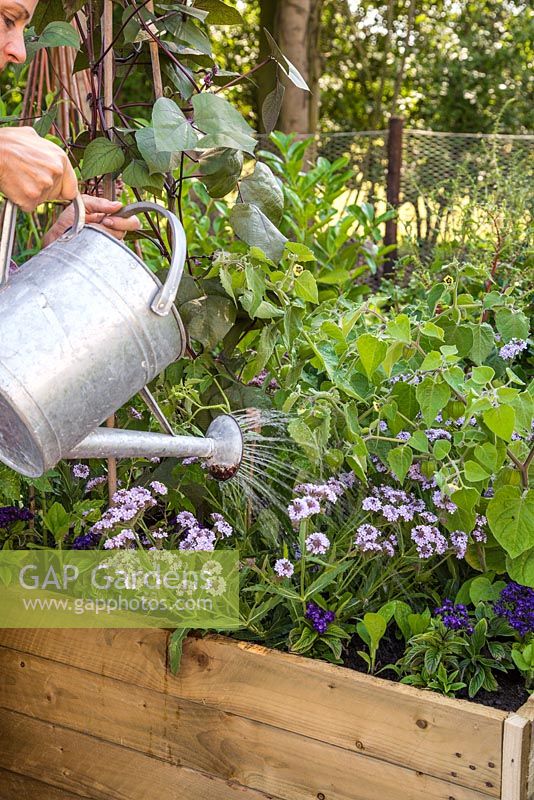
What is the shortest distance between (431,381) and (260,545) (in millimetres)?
433

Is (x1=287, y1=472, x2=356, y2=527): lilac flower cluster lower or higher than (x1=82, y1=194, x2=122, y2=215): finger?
lower

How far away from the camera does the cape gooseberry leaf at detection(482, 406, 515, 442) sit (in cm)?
125

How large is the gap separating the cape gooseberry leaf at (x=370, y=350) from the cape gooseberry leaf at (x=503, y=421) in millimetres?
204

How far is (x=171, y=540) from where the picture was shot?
154cm

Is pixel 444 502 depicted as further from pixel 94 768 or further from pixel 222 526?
pixel 94 768

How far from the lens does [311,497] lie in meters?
1.37

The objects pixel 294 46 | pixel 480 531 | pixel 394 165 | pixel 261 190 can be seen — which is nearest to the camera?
pixel 480 531

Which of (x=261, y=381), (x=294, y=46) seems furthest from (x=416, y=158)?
(x=261, y=381)

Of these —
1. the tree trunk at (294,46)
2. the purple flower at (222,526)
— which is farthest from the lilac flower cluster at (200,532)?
the tree trunk at (294,46)

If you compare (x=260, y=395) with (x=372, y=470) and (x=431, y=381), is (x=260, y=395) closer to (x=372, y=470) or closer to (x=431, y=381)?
(x=372, y=470)

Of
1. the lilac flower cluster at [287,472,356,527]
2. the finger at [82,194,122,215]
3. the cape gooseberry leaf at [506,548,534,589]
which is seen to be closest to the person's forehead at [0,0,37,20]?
the finger at [82,194,122,215]

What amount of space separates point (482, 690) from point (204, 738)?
0.42m

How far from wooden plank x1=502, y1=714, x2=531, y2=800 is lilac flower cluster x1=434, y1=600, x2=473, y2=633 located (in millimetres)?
184

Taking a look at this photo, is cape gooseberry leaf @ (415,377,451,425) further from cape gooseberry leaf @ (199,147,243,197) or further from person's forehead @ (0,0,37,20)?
person's forehead @ (0,0,37,20)
